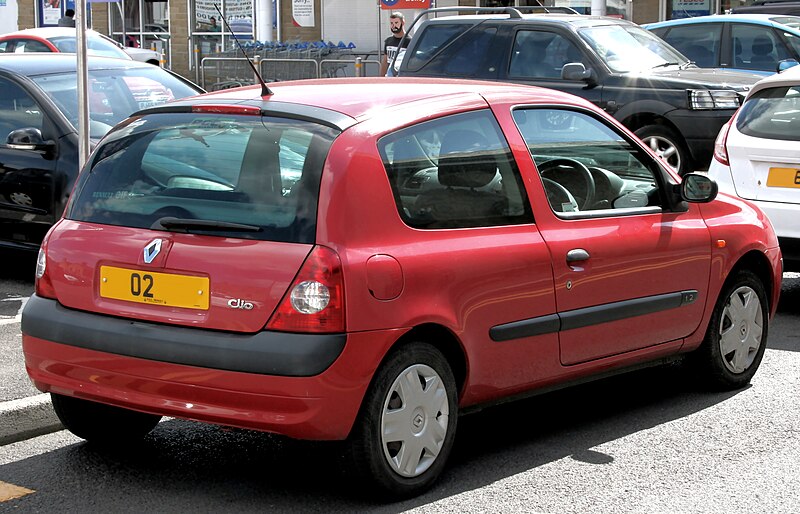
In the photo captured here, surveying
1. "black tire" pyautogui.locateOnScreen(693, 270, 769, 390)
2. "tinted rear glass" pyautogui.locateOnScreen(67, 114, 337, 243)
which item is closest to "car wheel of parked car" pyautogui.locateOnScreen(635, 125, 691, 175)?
"black tire" pyautogui.locateOnScreen(693, 270, 769, 390)

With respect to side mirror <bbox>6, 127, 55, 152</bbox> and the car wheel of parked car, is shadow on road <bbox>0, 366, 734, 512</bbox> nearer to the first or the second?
side mirror <bbox>6, 127, 55, 152</bbox>

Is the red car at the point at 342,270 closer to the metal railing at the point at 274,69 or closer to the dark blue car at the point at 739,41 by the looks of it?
the dark blue car at the point at 739,41

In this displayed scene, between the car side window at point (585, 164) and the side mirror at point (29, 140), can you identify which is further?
the side mirror at point (29, 140)

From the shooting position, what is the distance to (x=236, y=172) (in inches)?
193

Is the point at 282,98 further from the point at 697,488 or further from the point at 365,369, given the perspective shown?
the point at 697,488

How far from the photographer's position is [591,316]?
5.69m

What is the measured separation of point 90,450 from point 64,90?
16.7ft

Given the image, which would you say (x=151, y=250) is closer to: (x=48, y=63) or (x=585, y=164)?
(x=585, y=164)

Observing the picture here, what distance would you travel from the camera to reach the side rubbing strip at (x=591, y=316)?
5324mm

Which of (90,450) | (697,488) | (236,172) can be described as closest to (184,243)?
(236,172)

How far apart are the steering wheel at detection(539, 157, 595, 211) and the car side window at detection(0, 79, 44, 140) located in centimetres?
515

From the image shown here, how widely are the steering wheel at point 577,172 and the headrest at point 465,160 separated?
0.34 m

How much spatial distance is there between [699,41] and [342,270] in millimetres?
11877

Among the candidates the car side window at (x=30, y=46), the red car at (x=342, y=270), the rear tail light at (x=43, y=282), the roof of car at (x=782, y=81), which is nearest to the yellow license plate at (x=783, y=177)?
the roof of car at (x=782, y=81)
